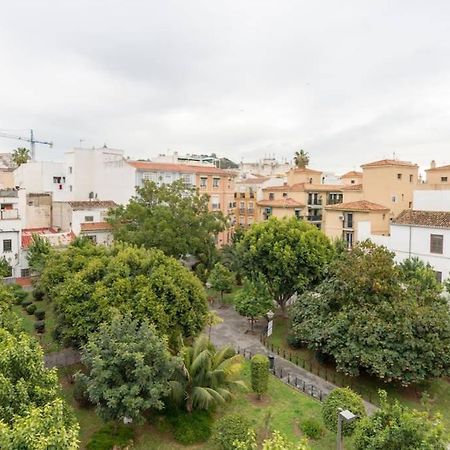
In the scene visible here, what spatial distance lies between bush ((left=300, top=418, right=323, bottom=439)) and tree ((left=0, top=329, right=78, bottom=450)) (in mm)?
9513

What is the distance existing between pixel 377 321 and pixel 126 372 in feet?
42.9

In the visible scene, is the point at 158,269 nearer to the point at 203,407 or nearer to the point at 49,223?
the point at 203,407

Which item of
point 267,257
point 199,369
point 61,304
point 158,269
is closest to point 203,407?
point 199,369

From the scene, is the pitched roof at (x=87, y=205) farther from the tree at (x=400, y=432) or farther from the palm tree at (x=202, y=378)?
the tree at (x=400, y=432)

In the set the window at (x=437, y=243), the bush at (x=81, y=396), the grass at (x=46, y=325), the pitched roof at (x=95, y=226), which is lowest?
the bush at (x=81, y=396)

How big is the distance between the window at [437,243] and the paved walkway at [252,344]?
586 inches

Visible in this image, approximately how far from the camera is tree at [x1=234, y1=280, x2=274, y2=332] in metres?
27.9

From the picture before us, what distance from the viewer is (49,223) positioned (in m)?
48.6

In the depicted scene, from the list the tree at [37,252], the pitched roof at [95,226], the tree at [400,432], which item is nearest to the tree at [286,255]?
the tree at [400,432]

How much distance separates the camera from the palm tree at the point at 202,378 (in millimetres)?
17031

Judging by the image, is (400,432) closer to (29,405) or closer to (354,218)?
(29,405)

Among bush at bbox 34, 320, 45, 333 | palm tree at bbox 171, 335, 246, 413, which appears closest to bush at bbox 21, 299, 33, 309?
bush at bbox 34, 320, 45, 333

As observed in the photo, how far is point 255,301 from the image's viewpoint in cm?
2809

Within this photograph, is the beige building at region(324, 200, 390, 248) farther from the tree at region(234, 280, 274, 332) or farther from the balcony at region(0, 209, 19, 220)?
the balcony at region(0, 209, 19, 220)
